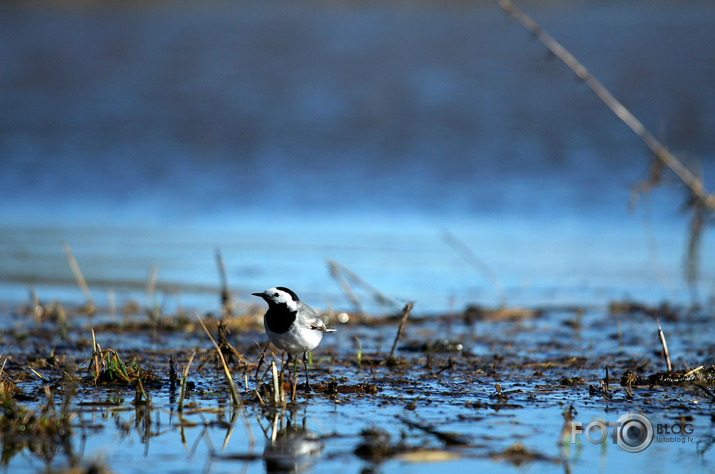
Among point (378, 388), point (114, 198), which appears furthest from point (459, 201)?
point (378, 388)

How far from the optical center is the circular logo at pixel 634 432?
4.56 m

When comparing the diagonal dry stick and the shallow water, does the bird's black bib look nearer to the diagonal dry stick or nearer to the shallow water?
the shallow water

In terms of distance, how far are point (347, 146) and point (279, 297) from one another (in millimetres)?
13085

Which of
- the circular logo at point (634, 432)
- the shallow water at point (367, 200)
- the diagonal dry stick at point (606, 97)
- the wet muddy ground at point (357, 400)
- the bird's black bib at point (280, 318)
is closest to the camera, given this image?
the wet muddy ground at point (357, 400)

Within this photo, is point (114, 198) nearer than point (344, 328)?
No

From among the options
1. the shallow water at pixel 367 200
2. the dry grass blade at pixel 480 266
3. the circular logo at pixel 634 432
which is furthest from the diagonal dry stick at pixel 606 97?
the dry grass blade at pixel 480 266

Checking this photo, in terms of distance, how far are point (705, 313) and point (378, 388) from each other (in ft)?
15.1

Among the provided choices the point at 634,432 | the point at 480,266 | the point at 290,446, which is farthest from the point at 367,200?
the point at 290,446

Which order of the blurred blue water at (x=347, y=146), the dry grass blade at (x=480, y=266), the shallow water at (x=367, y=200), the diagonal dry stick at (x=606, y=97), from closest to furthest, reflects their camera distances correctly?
1. the shallow water at (x=367, y=200)
2. the diagonal dry stick at (x=606, y=97)
3. the dry grass blade at (x=480, y=266)
4. the blurred blue water at (x=347, y=146)

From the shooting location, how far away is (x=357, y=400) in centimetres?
540

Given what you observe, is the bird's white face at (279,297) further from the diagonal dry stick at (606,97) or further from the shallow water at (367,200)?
the diagonal dry stick at (606,97)

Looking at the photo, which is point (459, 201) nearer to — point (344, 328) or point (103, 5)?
point (344, 328)

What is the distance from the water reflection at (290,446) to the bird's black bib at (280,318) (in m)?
0.57

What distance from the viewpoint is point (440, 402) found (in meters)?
5.34
